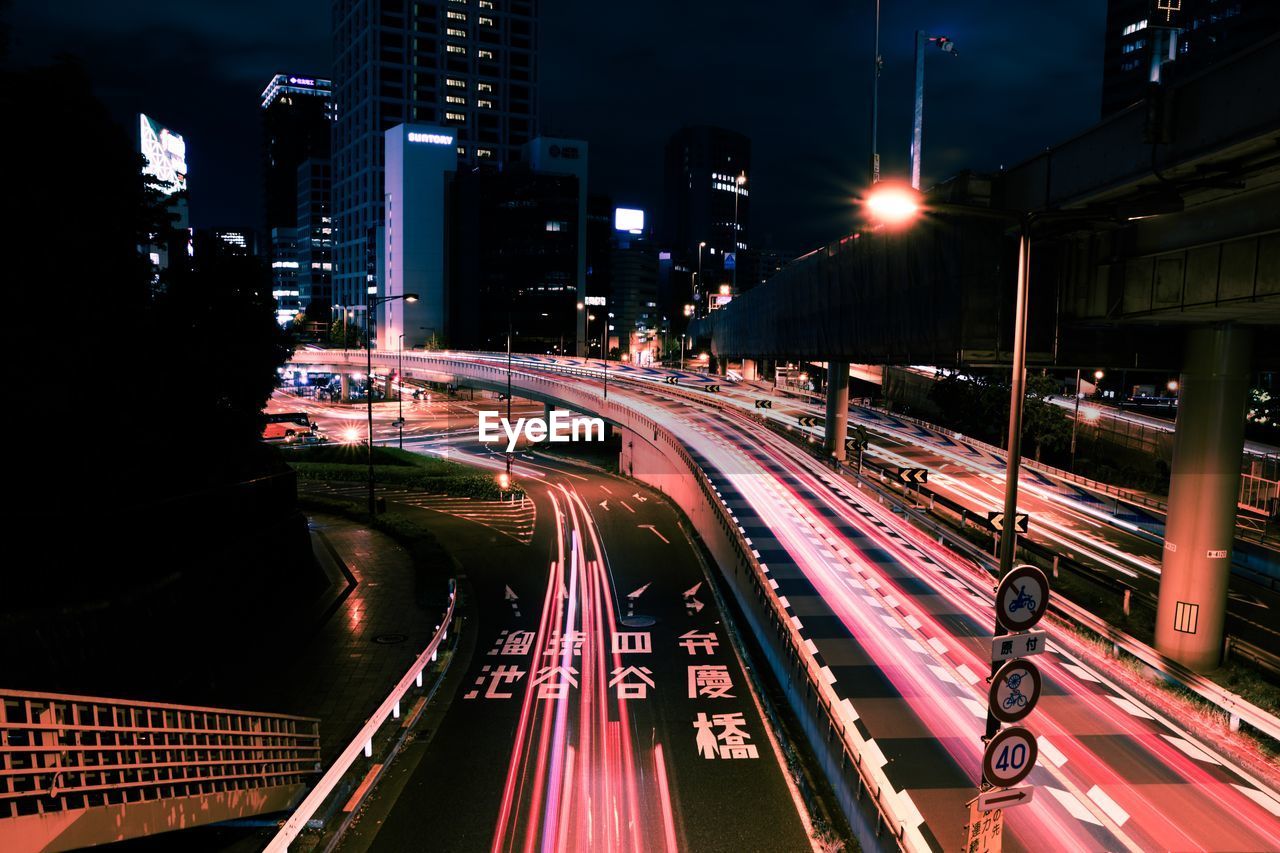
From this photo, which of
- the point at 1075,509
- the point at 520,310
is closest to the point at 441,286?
the point at 520,310

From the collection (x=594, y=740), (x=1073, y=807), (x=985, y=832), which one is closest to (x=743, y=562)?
(x=594, y=740)

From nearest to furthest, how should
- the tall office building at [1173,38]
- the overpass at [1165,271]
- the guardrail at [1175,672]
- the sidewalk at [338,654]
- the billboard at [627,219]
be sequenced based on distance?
the overpass at [1165,271], the guardrail at [1175,672], the tall office building at [1173,38], the sidewalk at [338,654], the billboard at [627,219]

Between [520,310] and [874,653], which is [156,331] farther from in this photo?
[520,310]

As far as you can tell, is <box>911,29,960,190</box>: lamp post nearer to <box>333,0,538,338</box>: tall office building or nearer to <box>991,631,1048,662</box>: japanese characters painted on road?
<box>991,631,1048,662</box>: japanese characters painted on road

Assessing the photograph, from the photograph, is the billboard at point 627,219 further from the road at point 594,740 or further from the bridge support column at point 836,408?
the road at point 594,740

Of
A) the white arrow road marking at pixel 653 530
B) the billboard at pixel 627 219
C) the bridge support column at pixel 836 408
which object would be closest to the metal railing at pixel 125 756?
the white arrow road marking at pixel 653 530

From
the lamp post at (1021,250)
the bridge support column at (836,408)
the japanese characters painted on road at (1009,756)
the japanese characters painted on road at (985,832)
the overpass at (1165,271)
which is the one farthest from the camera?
the bridge support column at (836,408)

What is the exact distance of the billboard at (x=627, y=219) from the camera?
7525 inches

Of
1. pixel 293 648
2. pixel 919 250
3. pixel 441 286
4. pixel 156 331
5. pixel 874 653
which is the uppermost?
pixel 441 286

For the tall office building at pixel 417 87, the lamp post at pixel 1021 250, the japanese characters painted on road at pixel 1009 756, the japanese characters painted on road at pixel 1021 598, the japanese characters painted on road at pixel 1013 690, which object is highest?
the tall office building at pixel 417 87

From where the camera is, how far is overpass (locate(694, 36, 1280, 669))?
11.9 m

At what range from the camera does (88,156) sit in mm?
19031

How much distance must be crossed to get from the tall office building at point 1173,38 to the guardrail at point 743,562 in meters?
12.6

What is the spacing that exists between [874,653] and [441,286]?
14443cm
